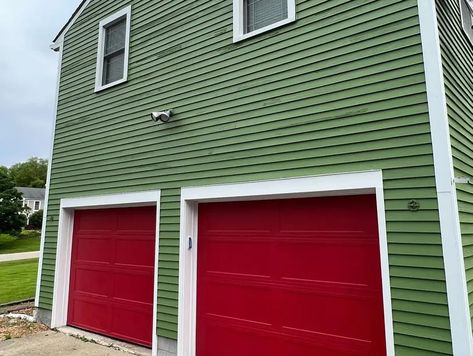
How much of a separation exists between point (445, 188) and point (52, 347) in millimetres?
5558

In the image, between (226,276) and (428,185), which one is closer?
(428,185)

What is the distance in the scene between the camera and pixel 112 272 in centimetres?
593

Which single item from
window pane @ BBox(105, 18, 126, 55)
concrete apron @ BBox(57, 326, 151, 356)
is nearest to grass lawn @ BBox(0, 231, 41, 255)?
concrete apron @ BBox(57, 326, 151, 356)

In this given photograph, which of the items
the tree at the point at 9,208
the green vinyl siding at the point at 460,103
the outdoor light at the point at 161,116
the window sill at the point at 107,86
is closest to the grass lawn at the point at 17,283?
the window sill at the point at 107,86

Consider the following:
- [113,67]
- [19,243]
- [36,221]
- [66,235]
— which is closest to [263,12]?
[113,67]

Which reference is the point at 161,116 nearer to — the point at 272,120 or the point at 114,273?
the point at 272,120

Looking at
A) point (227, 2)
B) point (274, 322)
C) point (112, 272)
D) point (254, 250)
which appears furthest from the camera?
point (112, 272)

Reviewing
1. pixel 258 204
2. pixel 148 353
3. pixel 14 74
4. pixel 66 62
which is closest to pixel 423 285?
pixel 258 204

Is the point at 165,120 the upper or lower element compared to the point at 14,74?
lower

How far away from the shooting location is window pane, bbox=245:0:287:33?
4.42 meters

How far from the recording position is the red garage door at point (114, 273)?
542cm

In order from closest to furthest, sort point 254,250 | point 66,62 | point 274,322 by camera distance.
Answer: point 274,322, point 254,250, point 66,62

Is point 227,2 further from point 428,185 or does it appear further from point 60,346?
point 60,346

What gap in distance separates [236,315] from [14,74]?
108 ft
